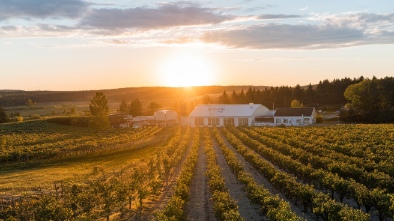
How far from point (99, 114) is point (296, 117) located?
40.8 meters

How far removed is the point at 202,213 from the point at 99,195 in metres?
6.11

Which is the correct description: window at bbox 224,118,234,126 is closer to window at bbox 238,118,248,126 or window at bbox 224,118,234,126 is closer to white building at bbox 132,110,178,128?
window at bbox 238,118,248,126

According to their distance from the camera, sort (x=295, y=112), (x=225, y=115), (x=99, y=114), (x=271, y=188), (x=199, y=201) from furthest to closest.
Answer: (x=225, y=115) < (x=295, y=112) < (x=99, y=114) < (x=271, y=188) < (x=199, y=201)

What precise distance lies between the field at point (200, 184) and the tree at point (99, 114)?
859 inches

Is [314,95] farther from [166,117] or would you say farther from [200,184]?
[200,184]

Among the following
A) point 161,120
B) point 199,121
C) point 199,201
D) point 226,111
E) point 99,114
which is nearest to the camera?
point 199,201

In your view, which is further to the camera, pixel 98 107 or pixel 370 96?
pixel 370 96

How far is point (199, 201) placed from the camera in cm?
2623

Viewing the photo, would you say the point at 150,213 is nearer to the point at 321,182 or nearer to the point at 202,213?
the point at 202,213

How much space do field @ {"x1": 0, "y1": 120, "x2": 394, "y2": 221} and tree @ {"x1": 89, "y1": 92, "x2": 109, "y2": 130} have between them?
21816 mm

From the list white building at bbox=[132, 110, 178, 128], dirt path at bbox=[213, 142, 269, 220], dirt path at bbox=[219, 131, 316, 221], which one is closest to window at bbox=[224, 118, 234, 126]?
white building at bbox=[132, 110, 178, 128]

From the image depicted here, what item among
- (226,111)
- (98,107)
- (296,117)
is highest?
A: (98,107)

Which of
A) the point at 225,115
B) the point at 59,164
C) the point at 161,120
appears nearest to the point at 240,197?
the point at 59,164

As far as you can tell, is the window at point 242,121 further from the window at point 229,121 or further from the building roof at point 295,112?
the building roof at point 295,112
